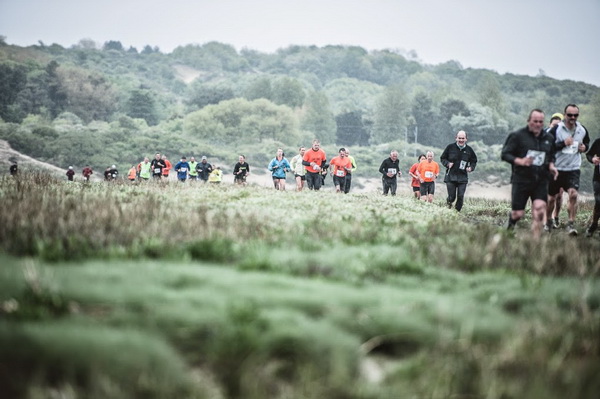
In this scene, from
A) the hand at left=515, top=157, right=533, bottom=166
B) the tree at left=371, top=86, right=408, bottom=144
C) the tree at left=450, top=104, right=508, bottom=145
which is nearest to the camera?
the hand at left=515, top=157, right=533, bottom=166

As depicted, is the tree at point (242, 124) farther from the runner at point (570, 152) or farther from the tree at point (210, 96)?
the runner at point (570, 152)

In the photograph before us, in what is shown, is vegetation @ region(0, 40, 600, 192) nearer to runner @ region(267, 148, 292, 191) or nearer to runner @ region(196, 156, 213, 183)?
runner @ region(196, 156, 213, 183)

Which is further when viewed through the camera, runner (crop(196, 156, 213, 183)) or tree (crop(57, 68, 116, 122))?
tree (crop(57, 68, 116, 122))

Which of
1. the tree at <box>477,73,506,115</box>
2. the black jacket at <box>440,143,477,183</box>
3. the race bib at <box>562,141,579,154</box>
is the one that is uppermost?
the tree at <box>477,73,506,115</box>

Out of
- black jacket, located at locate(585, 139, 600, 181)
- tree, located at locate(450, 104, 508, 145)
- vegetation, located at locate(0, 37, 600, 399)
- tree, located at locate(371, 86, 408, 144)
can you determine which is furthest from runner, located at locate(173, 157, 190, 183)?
tree, located at locate(371, 86, 408, 144)

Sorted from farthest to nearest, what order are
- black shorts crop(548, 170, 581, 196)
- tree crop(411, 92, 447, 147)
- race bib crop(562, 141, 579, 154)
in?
tree crop(411, 92, 447, 147) < black shorts crop(548, 170, 581, 196) < race bib crop(562, 141, 579, 154)

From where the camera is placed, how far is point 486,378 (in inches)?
Result: 122

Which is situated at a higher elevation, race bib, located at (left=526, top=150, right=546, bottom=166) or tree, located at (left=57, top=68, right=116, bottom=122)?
tree, located at (left=57, top=68, right=116, bottom=122)

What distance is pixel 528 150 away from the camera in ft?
32.4

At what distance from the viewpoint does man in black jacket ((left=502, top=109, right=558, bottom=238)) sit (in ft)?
32.0

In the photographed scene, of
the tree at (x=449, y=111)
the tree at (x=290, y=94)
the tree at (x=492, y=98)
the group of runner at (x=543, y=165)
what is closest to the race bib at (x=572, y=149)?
the group of runner at (x=543, y=165)

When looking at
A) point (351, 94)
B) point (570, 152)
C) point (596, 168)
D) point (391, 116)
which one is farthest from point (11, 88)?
point (596, 168)

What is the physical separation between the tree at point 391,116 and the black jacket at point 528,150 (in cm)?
11084

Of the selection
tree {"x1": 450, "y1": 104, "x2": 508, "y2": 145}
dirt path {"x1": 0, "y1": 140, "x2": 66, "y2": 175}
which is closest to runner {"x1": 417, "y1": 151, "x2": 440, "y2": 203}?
dirt path {"x1": 0, "y1": 140, "x2": 66, "y2": 175}
